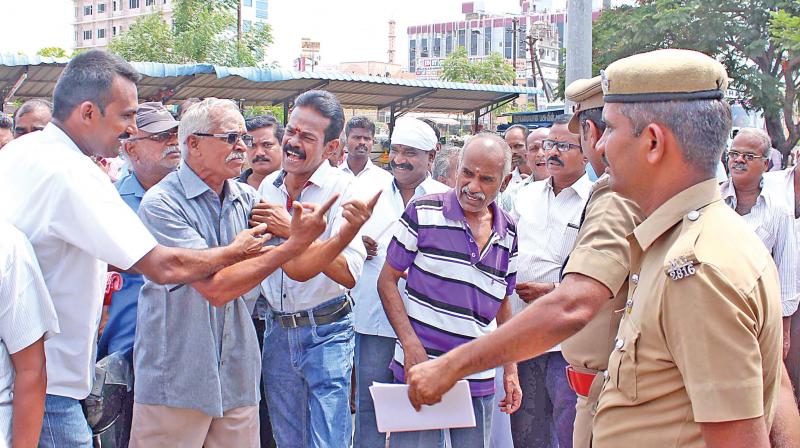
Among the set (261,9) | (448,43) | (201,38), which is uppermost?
(261,9)

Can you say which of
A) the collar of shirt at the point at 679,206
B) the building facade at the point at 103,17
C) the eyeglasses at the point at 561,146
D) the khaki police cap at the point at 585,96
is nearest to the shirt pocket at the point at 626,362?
the collar of shirt at the point at 679,206

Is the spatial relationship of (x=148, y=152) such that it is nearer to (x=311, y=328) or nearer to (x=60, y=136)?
(x=311, y=328)

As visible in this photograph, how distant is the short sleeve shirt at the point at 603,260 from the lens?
2324mm

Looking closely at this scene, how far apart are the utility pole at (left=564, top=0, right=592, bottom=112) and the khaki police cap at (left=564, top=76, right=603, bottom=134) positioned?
15.1 ft

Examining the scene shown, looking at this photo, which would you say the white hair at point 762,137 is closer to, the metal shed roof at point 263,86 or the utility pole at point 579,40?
the utility pole at point 579,40

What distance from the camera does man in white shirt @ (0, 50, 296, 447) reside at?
2.73 metres

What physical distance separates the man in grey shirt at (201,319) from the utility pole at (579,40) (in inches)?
195

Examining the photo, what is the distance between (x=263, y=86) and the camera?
1694cm

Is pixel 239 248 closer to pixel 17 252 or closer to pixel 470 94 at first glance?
pixel 17 252

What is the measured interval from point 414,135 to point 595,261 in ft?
10.6

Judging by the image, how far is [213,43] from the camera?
29.0 meters

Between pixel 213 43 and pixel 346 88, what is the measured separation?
1247 cm

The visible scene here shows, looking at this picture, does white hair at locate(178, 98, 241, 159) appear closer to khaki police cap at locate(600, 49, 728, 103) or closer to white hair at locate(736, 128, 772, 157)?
khaki police cap at locate(600, 49, 728, 103)

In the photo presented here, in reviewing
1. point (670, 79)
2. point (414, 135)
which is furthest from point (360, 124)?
point (670, 79)
